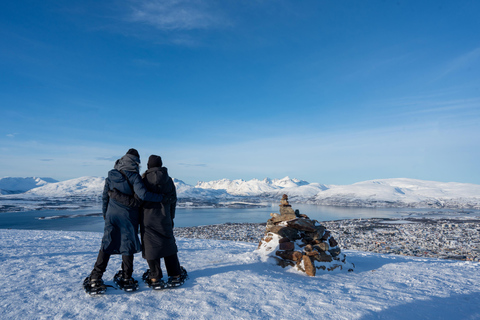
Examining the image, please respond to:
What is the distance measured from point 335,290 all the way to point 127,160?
480cm

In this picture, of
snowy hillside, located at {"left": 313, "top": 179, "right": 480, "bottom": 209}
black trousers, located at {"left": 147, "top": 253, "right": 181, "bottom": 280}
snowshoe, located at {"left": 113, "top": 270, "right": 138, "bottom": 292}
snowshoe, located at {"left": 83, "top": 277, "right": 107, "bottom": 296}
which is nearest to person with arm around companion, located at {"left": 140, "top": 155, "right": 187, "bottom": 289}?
black trousers, located at {"left": 147, "top": 253, "right": 181, "bottom": 280}

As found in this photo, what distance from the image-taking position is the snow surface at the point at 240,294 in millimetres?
4215

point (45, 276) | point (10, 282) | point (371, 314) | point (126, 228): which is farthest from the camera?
point (45, 276)

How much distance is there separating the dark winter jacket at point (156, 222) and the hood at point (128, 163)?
241 millimetres

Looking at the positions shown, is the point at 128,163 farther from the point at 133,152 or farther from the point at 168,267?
the point at 168,267

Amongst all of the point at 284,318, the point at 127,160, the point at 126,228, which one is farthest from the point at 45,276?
the point at 284,318

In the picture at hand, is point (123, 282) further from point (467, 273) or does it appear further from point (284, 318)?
point (467, 273)

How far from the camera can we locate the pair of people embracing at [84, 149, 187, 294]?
478cm

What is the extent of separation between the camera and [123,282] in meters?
4.96

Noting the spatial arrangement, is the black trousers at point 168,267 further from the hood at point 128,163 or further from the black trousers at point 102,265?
the hood at point 128,163

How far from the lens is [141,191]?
188 inches

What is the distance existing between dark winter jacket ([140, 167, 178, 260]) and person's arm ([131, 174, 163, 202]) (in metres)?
0.19

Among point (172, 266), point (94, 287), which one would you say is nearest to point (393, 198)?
point (172, 266)

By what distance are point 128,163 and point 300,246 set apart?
18.2 ft
